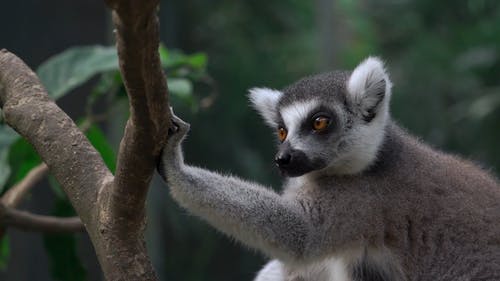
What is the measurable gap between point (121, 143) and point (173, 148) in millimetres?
500

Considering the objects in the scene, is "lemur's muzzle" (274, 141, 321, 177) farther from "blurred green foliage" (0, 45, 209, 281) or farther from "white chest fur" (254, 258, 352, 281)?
"blurred green foliage" (0, 45, 209, 281)

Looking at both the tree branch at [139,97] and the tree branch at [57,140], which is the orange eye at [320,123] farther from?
the tree branch at [139,97]

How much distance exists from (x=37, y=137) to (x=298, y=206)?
1165 mm

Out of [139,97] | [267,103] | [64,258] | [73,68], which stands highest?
[139,97]

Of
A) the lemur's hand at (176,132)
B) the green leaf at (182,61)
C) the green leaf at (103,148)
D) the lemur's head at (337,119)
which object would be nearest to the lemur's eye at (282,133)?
the lemur's head at (337,119)

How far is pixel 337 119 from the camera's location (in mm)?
3748

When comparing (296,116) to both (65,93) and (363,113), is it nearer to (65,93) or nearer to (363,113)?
(363,113)

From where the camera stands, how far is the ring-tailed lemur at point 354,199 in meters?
3.39

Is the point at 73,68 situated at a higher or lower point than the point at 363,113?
lower

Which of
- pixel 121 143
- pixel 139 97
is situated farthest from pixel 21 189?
pixel 139 97

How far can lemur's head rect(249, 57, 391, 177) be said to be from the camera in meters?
3.68

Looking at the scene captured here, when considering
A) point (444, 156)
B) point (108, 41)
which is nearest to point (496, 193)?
point (444, 156)

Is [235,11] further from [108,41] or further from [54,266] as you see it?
[54,266]

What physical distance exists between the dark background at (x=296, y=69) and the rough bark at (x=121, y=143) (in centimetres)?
477
